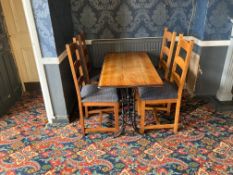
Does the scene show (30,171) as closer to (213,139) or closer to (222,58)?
(213,139)

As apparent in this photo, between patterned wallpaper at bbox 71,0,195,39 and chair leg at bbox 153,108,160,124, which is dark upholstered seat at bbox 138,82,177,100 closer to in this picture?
chair leg at bbox 153,108,160,124

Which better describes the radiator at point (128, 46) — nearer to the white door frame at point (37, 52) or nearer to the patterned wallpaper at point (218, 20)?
the patterned wallpaper at point (218, 20)

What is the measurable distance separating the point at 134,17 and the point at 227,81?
61.8 inches

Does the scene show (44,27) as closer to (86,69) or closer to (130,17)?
(86,69)

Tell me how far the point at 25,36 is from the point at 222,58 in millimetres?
2893

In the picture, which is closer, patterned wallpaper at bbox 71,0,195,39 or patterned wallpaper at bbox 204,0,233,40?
patterned wallpaper at bbox 204,0,233,40

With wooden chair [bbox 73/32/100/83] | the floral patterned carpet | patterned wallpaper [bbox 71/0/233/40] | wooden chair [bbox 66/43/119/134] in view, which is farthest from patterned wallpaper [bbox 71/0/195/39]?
the floral patterned carpet

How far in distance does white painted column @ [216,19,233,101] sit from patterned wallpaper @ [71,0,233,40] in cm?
46

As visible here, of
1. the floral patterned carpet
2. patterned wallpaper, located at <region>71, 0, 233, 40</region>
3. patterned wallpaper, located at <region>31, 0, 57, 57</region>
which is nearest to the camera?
the floral patterned carpet

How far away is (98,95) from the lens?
7.13ft

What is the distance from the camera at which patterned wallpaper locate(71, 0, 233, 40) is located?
291cm

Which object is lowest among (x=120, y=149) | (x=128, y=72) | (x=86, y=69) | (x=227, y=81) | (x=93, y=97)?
(x=120, y=149)

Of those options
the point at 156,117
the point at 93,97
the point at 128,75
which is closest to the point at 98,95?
the point at 93,97

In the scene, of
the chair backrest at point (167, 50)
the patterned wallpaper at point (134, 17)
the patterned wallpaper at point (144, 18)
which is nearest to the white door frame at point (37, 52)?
the patterned wallpaper at point (144, 18)
